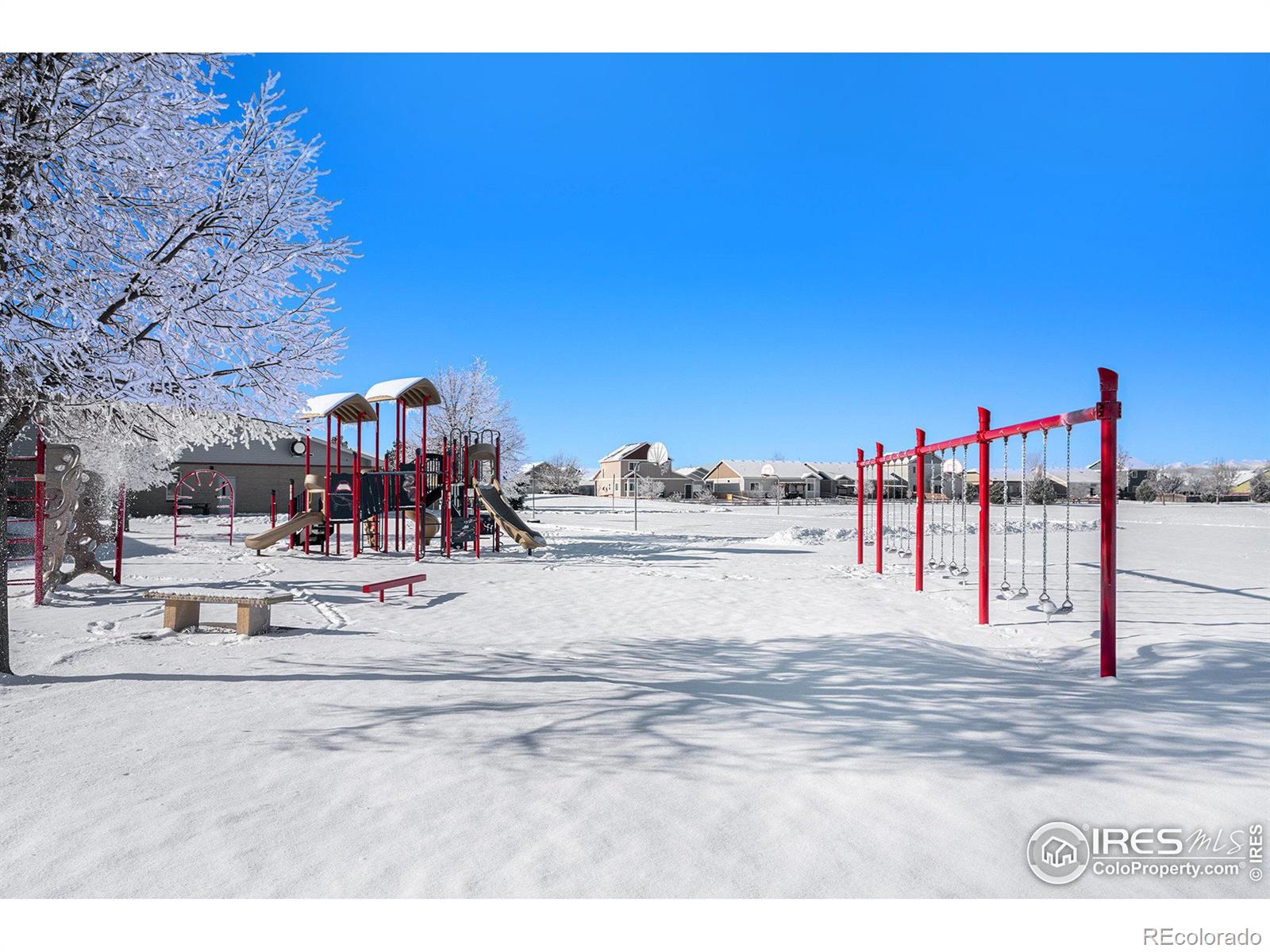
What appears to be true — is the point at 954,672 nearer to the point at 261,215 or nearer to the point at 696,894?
the point at 696,894

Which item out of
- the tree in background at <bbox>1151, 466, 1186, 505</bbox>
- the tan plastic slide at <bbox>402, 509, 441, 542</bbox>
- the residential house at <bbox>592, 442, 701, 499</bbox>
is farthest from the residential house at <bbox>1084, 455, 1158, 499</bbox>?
the tan plastic slide at <bbox>402, 509, 441, 542</bbox>

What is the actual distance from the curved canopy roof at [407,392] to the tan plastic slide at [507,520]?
260 centimetres

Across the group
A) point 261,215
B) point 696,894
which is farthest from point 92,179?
point 696,894

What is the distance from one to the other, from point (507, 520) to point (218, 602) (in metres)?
10.8

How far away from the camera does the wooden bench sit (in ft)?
25.1

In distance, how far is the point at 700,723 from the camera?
4.70 meters

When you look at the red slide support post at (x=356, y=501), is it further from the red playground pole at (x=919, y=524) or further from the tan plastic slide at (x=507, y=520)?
the red playground pole at (x=919, y=524)

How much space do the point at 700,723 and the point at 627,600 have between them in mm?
5554

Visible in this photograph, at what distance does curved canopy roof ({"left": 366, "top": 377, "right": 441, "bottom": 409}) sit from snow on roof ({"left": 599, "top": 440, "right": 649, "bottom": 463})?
262ft

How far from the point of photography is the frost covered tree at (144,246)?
17.3 feet

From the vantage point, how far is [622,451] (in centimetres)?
10088

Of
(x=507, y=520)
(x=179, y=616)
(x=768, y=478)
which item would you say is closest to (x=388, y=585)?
(x=179, y=616)

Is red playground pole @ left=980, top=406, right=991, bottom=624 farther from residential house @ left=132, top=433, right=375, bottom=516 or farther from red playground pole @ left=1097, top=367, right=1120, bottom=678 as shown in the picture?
residential house @ left=132, top=433, right=375, bottom=516
